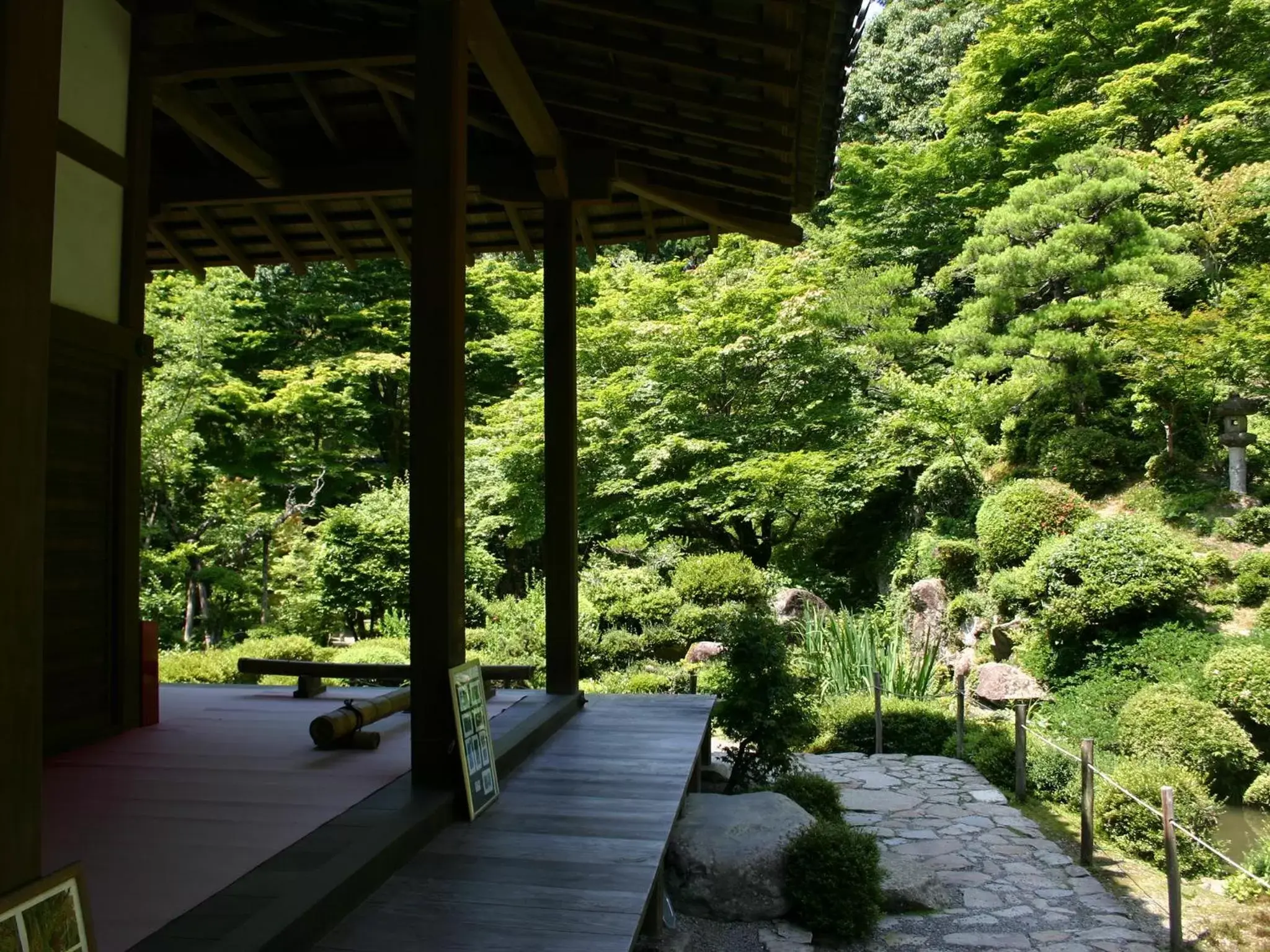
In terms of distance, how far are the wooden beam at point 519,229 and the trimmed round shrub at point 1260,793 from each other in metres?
6.53

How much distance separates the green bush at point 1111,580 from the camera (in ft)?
29.8

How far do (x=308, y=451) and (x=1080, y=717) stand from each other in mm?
11144

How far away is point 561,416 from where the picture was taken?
4.64 metres

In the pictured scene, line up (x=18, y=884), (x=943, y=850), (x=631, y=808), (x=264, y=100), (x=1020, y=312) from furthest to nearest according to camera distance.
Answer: (x=1020, y=312), (x=943, y=850), (x=264, y=100), (x=631, y=808), (x=18, y=884)

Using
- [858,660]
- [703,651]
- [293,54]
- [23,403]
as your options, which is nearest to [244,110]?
[293,54]

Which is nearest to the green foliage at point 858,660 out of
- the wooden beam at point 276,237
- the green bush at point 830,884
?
the green bush at point 830,884

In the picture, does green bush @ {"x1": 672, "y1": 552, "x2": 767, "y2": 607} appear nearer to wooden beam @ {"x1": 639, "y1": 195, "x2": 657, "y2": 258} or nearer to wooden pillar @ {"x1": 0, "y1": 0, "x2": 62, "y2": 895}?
wooden beam @ {"x1": 639, "y1": 195, "x2": 657, "y2": 258}

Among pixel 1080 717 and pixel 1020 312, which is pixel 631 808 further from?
pixel 1020 312

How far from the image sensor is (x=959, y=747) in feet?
25.3

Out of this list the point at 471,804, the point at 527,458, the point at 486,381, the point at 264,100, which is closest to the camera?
the point at 471,804

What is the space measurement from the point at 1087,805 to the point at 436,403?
→ 4.70 meters

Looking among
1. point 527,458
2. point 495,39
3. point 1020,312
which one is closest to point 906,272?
point 1020,312

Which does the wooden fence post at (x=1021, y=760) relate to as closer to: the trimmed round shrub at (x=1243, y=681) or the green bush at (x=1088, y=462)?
the trimmed round shrub at (x=1243, y=681)

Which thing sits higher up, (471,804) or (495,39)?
(495,39)
